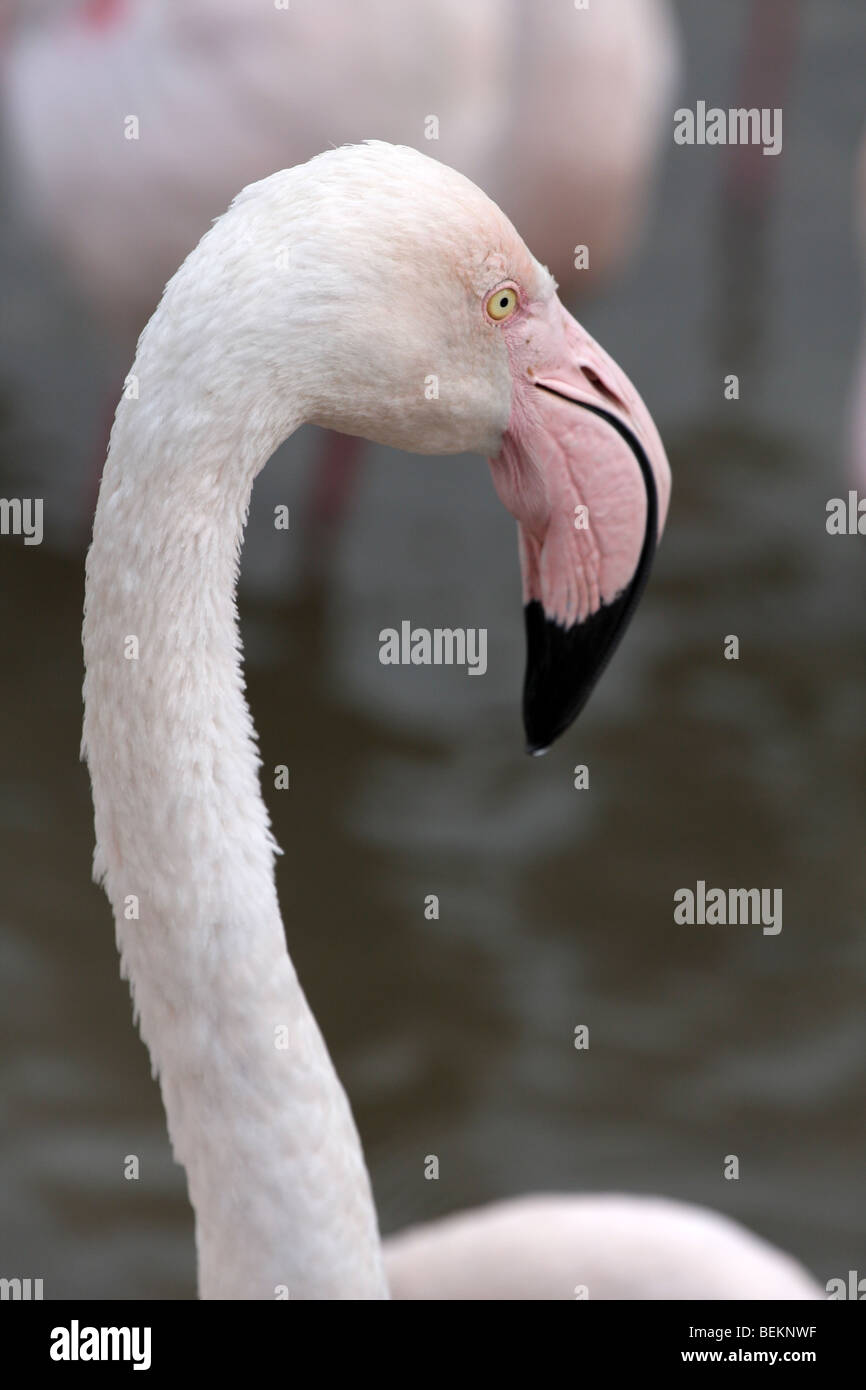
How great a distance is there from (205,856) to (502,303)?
0.54 m

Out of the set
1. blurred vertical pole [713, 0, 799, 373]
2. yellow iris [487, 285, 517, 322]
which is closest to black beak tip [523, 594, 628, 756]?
yellow iris [487, 285, 517, 322]

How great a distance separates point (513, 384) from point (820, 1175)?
2.19m

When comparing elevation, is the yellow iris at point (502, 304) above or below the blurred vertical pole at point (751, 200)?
below

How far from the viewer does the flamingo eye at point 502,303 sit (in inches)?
61.1

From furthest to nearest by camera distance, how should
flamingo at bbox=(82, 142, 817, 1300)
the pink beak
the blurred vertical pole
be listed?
the blurred vertical pole
the pink beak
flamingo at bbox=(82, 142, 817, 1300)

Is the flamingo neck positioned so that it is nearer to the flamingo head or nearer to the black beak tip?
the flamingo head

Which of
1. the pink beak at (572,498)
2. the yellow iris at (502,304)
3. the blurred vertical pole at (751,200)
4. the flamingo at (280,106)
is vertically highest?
the blurred vertical pole at (751,200)

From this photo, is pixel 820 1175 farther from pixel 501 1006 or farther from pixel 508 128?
pixel 508 128

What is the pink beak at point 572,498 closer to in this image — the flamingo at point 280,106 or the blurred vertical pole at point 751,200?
the flamingo at point 280,106

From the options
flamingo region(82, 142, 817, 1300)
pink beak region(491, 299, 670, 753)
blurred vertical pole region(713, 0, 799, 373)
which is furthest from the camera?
blurred vertical pole region(713, 0, 799, 373)

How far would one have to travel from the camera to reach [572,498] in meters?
1.68

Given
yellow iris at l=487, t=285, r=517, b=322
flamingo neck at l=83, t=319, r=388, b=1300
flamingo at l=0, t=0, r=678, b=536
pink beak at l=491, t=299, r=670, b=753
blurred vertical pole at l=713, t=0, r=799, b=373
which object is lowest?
flamingo neck at l=83, t=319, r=388, b=1300

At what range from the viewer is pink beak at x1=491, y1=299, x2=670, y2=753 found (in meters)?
1.66

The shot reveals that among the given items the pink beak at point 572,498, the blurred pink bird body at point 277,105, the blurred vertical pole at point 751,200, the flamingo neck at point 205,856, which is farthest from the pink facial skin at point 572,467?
the blurred vertical pole at point 751,200
